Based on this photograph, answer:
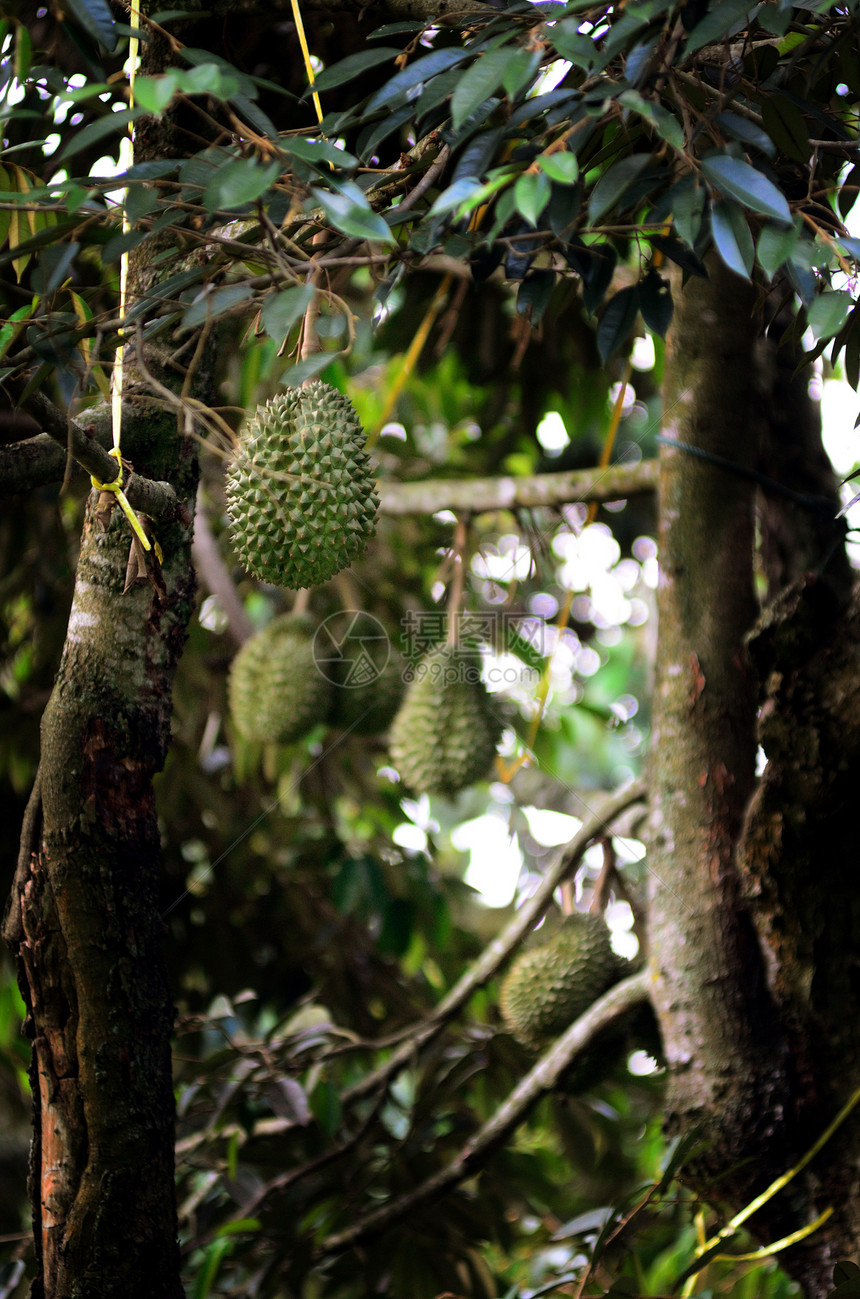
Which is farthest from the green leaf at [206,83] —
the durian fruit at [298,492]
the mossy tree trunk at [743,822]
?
the mossy tree trunk at [743,822]

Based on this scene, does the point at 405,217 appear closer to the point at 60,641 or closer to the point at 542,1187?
the point at 60,641

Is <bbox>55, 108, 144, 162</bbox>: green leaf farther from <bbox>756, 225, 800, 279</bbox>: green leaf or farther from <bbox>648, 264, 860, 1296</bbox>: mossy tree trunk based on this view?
<bbox>648, 264, 860, 1296</bbox>: mossy tree trunk

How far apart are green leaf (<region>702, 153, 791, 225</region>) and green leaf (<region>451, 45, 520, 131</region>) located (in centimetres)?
14

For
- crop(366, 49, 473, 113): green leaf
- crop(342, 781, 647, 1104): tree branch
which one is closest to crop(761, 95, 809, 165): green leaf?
crop(366, 49, 473, 113): green leaf

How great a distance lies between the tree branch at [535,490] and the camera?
1557mm

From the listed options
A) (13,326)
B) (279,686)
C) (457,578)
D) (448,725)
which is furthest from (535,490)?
(13,326)

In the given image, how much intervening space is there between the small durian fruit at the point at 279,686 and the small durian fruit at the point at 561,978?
512 millimetres

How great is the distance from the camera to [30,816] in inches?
34.0

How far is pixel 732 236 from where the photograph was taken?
2.11 ft

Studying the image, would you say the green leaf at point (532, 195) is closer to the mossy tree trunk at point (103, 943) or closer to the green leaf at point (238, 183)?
the green leaf at point (238, 183)

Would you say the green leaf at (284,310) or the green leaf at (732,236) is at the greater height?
the green leaf at (284,310)

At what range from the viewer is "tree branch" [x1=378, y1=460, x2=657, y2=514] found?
1.56m

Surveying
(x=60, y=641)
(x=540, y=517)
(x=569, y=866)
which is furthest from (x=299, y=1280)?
(x=540, y=517)

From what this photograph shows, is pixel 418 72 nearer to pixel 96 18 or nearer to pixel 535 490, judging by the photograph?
pixel 96 18
